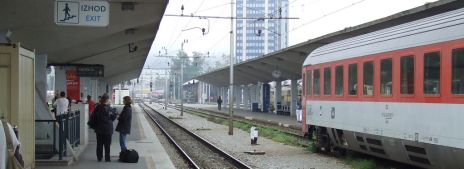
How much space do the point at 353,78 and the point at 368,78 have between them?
82cm

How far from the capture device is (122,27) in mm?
18562

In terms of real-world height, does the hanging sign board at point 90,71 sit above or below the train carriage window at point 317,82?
above

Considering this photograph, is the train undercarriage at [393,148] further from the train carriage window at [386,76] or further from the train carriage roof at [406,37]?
the train carriage roof at [406,37]

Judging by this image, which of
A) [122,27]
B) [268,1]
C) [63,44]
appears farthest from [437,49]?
[268,1]

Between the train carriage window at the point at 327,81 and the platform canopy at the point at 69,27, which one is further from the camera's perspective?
the train carriage window at the point at 327,81

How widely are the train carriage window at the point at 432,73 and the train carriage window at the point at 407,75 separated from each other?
468mm

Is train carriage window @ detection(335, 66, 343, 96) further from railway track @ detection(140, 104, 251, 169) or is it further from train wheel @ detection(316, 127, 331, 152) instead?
railway track @ detection(140, 104, 251, 169)

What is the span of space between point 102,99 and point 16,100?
14.3ft

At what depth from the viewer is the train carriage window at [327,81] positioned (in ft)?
48.5

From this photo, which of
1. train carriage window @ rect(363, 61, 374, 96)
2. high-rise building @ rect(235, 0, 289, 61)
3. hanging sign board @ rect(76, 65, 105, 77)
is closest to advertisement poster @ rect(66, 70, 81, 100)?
hanging sign board @ rect(76, 65, 105, 77)

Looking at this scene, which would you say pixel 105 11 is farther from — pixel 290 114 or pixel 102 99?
pixel 290 114

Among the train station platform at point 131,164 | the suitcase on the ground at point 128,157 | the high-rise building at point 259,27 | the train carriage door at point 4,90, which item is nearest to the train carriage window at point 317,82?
the train station platform at point 131,164

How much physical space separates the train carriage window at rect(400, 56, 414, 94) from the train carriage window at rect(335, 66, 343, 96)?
9.76 feet

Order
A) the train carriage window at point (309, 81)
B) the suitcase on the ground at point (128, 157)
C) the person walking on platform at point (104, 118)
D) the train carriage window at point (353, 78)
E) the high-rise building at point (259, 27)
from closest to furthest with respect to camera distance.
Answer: the train carriage window at point (353, 78) → the person walking on platform at point (104, 118) → the suitcase on the ground at point (128, 157) → the train carriage window at point (309, 81) → the high-rise building at point (259, 27)
